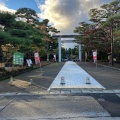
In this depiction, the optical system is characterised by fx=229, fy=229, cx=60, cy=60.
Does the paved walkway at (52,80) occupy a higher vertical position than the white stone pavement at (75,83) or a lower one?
lower

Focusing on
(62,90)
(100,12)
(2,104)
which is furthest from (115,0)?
(2,104)

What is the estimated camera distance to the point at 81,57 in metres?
82.9

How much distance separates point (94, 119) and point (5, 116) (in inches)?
96.4

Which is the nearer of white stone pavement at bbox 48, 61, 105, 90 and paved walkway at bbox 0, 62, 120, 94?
paved walkway at bbox 0, 62, 120, 94

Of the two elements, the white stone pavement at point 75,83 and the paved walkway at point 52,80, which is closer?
the paved walkway at point 52,80

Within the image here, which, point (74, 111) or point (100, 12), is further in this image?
point (100, 12)

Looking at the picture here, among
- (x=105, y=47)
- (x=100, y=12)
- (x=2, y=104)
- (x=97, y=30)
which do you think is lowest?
(x=2, y=104)

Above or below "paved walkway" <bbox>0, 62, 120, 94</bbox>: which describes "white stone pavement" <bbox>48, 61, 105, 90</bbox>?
above

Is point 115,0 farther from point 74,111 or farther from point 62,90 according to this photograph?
point 74,111

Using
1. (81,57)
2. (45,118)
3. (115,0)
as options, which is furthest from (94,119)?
(81,57)

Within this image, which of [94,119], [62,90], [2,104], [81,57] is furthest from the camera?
[81,57]

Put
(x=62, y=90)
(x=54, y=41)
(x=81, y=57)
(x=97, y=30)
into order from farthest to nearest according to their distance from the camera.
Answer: (x=81, y=57)
(x=54, y=41)
(x=97, y=30)
(x=62, y=90)

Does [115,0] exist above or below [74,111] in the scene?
above

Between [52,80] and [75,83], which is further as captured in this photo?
[52,80]
